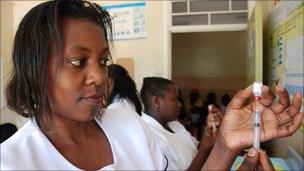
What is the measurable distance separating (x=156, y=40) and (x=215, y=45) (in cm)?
201

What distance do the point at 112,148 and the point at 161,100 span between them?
105cm

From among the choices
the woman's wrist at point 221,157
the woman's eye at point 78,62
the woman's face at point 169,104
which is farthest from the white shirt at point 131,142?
the woman's face at point 169,104

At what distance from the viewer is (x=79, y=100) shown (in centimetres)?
71

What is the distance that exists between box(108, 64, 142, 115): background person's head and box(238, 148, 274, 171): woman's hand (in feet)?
4.17

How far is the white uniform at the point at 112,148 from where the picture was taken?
64 centimetres

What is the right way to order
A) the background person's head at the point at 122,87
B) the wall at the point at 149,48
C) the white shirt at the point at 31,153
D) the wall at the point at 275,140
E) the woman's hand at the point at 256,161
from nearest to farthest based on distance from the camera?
the white shirt at the point at 31,153, the woman's hand at the point at 256,161, the wall at the point at 275,140, the background person's head at the point at 122,87, the wall at the point at 149,48

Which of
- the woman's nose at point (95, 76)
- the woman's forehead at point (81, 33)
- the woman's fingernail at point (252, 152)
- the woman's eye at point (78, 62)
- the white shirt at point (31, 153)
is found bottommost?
the woman's fingernail at point (252, 152)

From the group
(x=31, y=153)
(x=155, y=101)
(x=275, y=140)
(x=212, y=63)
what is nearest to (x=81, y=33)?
(x=31, y=153)

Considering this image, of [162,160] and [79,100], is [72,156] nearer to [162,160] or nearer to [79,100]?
[79,100]

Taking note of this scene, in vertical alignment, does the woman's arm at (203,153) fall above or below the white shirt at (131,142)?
below

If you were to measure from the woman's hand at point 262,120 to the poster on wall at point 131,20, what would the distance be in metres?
2.48

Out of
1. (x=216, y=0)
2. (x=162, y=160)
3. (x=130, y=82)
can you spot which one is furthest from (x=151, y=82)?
(x=216, y=0)

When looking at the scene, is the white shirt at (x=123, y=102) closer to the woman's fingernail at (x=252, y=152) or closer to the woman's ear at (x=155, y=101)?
the woman's ear at (x=155, y=101)

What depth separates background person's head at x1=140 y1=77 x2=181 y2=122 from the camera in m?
1.85
